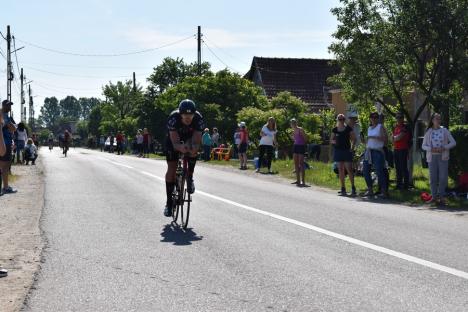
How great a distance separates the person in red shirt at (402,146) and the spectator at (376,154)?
76 cm

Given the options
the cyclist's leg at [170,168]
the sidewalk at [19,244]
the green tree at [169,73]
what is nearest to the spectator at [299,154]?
the sidewalk at [19,244]

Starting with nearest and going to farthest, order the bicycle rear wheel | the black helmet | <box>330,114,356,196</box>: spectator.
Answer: the black helmet < the bicycle rear wheel < <box>330,114,356,196</box>: spectator

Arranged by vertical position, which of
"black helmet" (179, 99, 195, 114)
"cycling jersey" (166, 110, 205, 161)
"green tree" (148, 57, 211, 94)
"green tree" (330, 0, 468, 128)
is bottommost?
"cycling jersey" (166, 110, 205, 161)

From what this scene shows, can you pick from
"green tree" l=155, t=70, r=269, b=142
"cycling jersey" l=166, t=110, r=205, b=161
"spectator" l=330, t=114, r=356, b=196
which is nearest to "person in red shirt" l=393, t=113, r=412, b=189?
"spectator" l=330, t=114, r=356, b=196

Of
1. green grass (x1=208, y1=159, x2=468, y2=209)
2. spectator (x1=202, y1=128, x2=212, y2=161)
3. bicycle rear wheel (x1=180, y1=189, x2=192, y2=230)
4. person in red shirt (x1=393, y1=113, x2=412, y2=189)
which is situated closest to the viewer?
bicycle rear wheel (x1=180, y1=189, x2=192, y2=230)

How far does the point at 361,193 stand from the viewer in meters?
16.2

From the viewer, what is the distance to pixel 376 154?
1544 cm

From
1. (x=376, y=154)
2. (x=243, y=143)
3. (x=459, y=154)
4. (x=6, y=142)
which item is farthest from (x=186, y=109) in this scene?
(x=243, y=143)

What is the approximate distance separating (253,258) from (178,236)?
1847mm

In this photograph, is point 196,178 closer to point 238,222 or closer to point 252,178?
point 252,178

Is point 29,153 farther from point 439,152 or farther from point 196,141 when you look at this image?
point 196,141

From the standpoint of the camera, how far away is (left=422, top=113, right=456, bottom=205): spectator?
13750 mm

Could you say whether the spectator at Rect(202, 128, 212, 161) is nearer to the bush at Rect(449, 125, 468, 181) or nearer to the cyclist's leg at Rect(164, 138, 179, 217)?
the bush at Rect(449, 125, 468, 181)

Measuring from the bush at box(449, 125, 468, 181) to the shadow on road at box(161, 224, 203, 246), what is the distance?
7.83 metres
